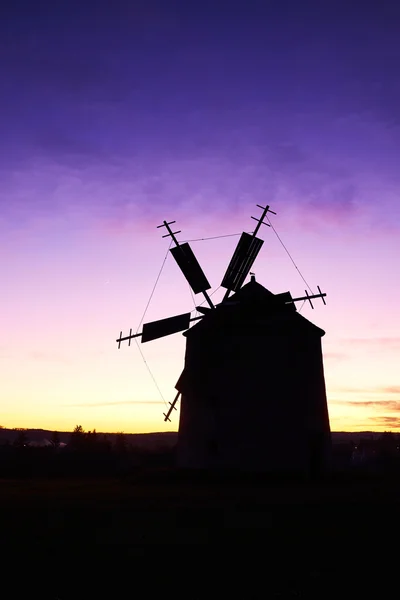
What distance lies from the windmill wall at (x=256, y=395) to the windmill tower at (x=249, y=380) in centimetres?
4

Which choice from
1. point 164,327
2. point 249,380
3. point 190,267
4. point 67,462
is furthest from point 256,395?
point 67,462

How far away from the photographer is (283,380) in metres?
21.7

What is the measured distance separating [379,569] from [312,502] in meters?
7.00

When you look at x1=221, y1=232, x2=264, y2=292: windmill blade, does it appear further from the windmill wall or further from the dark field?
the dark field

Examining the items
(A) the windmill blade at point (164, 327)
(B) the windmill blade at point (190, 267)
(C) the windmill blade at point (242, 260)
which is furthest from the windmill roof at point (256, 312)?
(B) the windmill blade at point (190, 267)

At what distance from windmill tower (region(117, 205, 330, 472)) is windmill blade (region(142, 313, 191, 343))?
1.6 inches

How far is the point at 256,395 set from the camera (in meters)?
21.4

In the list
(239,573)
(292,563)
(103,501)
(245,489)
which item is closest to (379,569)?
(292,563)

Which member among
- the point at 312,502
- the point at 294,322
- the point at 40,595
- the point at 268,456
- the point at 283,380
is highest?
the point at 294,322

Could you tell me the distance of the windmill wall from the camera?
21.2 m

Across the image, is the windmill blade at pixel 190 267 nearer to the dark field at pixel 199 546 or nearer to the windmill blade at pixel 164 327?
the windmill blade at pixel 164 327

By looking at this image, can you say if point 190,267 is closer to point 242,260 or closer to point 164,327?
point 242,260

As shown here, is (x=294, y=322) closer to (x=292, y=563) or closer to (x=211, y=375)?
(x=211, y=375)

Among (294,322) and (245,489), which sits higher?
(294,322)
